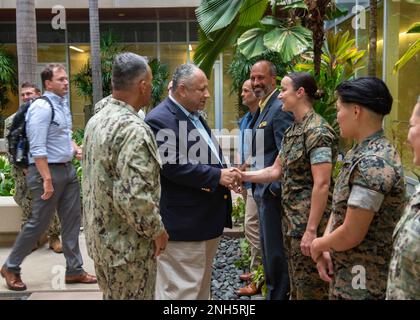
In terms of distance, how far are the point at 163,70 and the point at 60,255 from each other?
410 inches

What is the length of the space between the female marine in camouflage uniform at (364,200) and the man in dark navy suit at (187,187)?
3.28 feet

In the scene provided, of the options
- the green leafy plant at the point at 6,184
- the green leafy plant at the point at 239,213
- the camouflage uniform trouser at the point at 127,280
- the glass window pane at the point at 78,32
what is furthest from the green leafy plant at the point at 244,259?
the glass window pane at the point at 78,32

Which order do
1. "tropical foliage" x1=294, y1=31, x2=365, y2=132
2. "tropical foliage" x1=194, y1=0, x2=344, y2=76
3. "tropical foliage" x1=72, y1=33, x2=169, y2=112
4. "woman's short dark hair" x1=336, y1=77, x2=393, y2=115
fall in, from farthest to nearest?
"tropical foliage" x1=72, y1=33, x2=169, y2=112 → "tropical foliage" x1=194, y1=0, x2=344, y2=76 → "tropical foliage" x1=294, y1=31, x2=365, y2=132 → "woman's short dark hair" x1=336, y1=77, x2=393, y2=115

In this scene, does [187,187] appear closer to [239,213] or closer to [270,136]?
[270,136]

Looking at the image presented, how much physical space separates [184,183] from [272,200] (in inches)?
33.6

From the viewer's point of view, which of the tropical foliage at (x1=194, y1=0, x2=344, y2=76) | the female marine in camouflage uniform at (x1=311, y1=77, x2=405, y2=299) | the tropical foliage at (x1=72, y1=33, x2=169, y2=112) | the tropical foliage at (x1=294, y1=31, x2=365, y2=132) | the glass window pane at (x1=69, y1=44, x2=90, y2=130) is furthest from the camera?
the glass window pane at (x1=69, y1=44, x2=90, y2=130)

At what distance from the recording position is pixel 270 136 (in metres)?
3.67

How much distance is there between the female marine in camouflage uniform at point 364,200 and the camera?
2.08 meters

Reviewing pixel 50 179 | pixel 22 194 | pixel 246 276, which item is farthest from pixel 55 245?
pixel 246 276

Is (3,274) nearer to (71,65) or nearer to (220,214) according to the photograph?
(220,214)

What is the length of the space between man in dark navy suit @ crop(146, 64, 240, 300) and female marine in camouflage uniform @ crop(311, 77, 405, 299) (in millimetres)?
998

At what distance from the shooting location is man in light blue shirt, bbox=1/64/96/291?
13.6 feet

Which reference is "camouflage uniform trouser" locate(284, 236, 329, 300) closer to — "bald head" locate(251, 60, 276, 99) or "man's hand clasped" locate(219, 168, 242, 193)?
"man's hand clasped" locate(219, 168, 242, 193)

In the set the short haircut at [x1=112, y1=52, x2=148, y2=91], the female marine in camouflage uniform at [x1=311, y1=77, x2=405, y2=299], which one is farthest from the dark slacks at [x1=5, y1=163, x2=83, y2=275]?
the female marine in camouflage uniform at [x1=311, y1=77, x2=405, y2=299]
